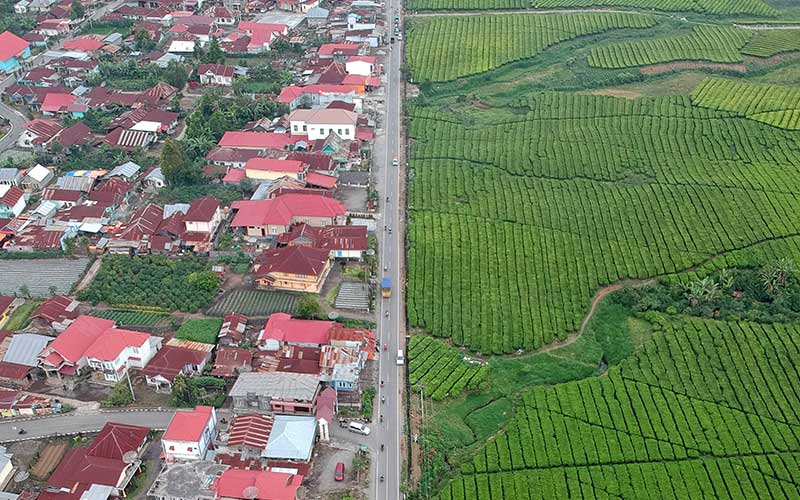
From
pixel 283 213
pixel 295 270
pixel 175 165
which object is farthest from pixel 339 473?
pixel 175 165

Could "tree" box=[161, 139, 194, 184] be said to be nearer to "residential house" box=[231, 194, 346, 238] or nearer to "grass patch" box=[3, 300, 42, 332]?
"residential house" box=[231, 194, 346, 238]

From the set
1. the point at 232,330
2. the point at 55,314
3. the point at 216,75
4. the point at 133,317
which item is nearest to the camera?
the point at 232,330

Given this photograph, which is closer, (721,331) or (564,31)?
(721,331)

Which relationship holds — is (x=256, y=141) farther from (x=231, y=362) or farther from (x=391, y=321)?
(x=231, y=362)

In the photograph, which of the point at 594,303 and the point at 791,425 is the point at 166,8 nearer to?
the point at 594,303

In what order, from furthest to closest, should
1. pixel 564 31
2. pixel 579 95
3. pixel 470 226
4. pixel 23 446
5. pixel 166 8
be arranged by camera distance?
1. pixel 166 8
2. pixel 564 31
3. pixel 579 95
4. pixel 470 226
5. pixel 23 446

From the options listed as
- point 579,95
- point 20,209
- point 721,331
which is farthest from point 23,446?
point 579,95
